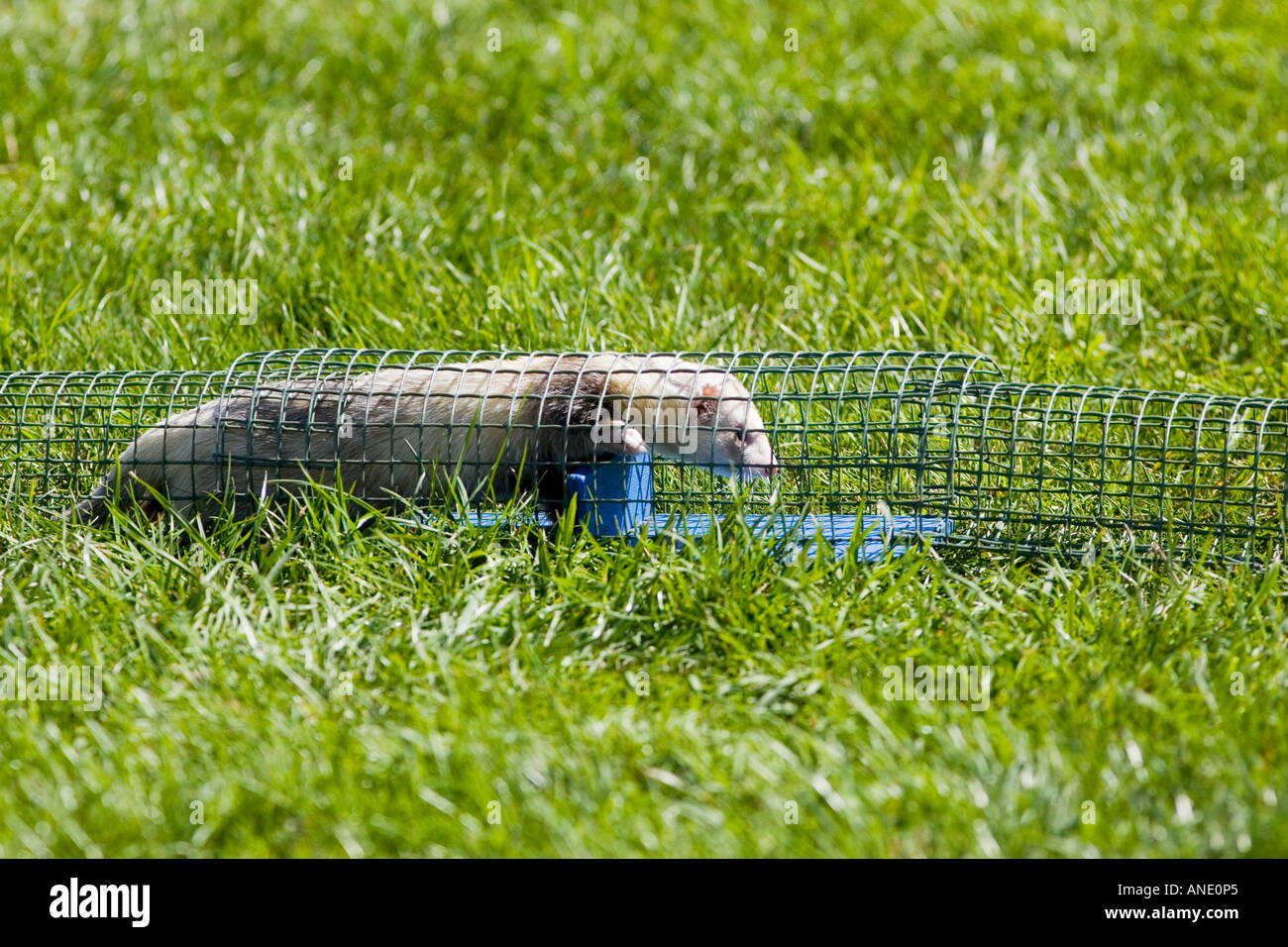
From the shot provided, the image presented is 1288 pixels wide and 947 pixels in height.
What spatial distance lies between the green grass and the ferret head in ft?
1.44

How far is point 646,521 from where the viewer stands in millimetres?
4148

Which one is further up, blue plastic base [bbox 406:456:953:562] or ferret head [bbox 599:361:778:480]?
ferret head [bbox 599:361:778:480]

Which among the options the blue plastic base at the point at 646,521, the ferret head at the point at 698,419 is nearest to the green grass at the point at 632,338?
the blue plastic base at the point at 646,521

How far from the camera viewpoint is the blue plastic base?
13.1ft

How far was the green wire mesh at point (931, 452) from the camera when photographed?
13.5 feet

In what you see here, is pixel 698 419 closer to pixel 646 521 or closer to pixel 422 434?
pixel 646 521

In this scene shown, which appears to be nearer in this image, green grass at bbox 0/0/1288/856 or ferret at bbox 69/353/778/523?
green grass at bbox 0/0/1288/856

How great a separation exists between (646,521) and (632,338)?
1.73 metres

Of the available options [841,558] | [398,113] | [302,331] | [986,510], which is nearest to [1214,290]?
[986,510]

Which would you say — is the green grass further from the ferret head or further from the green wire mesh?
the ferret head

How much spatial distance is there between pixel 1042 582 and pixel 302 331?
3.43 m

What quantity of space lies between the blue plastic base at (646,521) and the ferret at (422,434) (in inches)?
3.3

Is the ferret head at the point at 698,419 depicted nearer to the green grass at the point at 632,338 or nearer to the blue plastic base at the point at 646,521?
the blue plastic base at the point at 646,521

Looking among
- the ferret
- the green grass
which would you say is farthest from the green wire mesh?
the green grass
